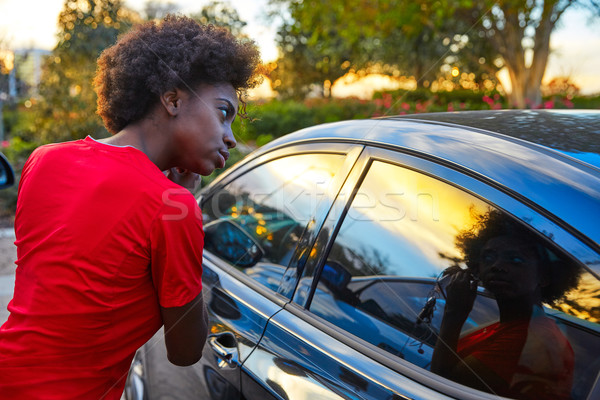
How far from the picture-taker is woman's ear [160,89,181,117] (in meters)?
1.54

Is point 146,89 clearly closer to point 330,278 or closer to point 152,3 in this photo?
point 330,278

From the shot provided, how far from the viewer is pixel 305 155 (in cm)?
218

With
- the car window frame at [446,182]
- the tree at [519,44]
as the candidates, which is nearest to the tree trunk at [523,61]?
the tree at [519,44]

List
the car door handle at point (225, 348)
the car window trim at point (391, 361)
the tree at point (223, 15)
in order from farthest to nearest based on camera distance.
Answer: the tree at point (223, 15) → the car door handle at point (225, 348) → the car window trim at point (391, 361)

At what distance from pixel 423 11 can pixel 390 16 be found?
33.7 inches

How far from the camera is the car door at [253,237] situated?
74.5 inches

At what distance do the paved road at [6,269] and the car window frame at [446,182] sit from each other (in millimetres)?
3672

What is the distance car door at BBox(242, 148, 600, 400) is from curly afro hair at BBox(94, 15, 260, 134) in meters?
0.54

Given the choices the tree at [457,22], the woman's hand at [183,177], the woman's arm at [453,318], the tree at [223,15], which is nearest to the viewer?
the woman's arm at [453,318]

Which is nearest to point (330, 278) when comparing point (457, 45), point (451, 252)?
point (451, 252)

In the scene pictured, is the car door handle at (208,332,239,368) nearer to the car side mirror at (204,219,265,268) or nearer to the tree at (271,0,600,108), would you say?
A: the car side mirror at (204,219,265,268)

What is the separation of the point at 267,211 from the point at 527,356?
141 cm

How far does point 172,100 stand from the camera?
1.55 meters

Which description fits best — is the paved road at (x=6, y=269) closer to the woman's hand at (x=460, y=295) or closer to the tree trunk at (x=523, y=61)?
the woman's hand at (x=460, y=295)
